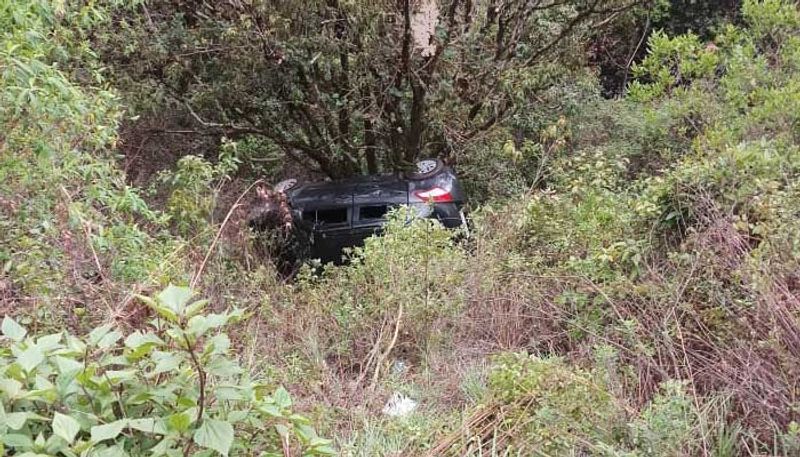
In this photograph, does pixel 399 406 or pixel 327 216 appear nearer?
pixel 399 406

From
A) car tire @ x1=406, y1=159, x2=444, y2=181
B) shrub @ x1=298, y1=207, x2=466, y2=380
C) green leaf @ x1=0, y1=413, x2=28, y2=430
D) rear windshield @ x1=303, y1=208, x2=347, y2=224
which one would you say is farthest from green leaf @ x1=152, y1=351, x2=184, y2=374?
car tire @ x1=406, y1=159, x2=444, y2=181

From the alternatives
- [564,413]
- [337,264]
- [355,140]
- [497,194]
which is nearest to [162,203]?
[337,264]

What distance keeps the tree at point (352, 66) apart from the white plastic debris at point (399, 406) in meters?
4.55

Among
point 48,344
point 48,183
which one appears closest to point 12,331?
point 48,344

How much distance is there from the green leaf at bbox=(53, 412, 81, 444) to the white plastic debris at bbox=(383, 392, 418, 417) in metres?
1.88

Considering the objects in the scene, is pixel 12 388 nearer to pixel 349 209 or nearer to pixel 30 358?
pixel 30 358

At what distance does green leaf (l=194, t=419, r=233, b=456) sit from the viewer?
5.56 ft

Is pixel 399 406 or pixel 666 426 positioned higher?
pixel 666 426

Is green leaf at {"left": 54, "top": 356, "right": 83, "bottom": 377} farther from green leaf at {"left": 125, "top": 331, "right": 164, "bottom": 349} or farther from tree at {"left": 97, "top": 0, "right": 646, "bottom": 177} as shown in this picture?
tree at {"left": 97, "top": 0, "right": 646, "bottom": 177}

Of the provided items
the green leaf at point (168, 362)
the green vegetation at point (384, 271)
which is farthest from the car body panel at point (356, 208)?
the green leaf at point (168, 362)

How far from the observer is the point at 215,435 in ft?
5.66

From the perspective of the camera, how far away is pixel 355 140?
8227mm

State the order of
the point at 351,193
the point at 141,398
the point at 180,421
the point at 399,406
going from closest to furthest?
the point at 180,421 → the point at 141,398 → the point at 399,406 → the point at 351,193

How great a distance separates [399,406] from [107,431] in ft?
6.38
